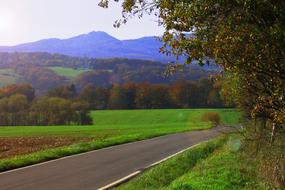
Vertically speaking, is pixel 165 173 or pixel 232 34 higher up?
pixel 232 34

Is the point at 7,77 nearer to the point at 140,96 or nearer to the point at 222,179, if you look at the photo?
the point at 140,96

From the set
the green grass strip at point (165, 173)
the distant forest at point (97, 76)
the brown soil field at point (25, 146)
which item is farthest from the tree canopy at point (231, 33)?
the distant forest at point (97, 76)

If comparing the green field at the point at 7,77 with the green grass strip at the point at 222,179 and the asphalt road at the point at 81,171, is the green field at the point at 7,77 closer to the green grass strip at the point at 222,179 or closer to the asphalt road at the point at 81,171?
the asphalt road at the point at 81,171

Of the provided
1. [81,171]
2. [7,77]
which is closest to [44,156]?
[81,171]

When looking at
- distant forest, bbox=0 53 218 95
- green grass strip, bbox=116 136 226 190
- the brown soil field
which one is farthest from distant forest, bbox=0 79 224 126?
green grass strip, bbox=116 136 226 190

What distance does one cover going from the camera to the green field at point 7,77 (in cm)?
15388

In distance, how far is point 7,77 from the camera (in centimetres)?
16400

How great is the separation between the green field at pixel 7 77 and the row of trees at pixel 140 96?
48.3 meters

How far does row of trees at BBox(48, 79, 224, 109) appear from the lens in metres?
104

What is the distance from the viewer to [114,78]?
152m

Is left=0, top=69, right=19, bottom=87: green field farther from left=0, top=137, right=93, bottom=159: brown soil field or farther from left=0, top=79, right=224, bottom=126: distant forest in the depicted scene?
left=0, top=137, right=93, bottom=159: brown soil field

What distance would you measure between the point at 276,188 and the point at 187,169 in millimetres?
7960

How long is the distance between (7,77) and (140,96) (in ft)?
242

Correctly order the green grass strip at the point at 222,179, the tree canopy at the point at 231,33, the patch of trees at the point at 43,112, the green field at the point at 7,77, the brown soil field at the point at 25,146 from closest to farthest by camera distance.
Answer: the tree canopy at the point at 231,33 → the green grass strip at the point at 222,179 → the brown soil field at the point at 25,146 → the patch of trees at the point at 43,112 → the green field at the point at 7,77
